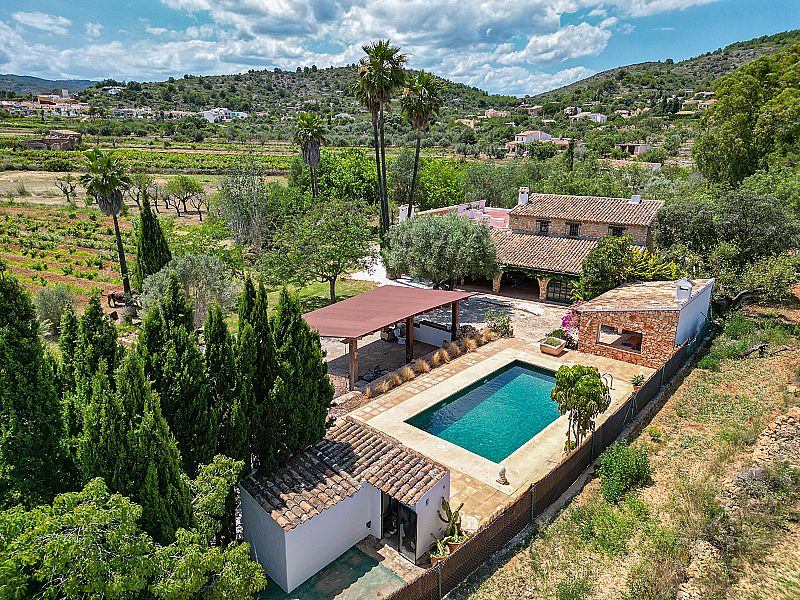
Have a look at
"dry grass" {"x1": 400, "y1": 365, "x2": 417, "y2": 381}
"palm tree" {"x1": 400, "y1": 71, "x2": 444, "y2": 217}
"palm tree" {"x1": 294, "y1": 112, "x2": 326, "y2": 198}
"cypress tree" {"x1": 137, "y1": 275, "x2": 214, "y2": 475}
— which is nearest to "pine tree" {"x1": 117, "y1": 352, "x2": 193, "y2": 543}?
"cypress tree" {"x1": 137, "y1": 275, "x2": 214, "y2": 475}

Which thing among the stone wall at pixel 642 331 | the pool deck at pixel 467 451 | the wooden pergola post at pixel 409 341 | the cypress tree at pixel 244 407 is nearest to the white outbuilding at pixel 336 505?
the cypress tree at pixel 244 407

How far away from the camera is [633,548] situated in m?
12.5

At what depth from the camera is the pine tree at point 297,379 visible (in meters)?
13.0

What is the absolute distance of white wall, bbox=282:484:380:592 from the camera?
458 inches

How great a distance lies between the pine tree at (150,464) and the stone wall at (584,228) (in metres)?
31.9

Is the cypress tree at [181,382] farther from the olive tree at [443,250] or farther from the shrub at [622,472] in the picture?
the olive tree at [443,250]

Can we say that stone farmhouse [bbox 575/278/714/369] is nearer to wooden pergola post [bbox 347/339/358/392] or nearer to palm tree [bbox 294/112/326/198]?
wooden pergola post [bbox 347/339/358/392]

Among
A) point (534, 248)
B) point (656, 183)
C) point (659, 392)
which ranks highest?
point (656, 183)

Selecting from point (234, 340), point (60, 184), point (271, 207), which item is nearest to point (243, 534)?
point (234, 340)

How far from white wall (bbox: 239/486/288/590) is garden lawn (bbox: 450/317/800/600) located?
413 cm

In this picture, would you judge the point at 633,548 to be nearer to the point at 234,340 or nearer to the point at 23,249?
the point at 234,340

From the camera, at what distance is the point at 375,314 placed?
A: 2317cm

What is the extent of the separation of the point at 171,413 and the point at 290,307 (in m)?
3.89

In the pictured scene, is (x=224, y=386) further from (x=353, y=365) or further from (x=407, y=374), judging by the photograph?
(x=407, y=374)
